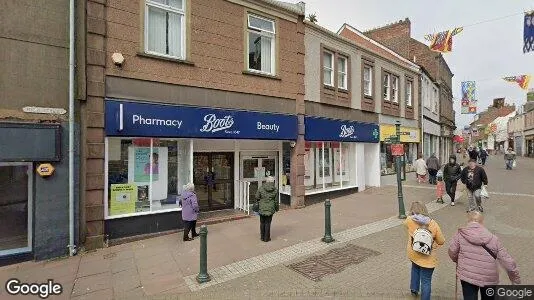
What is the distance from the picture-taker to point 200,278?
5496 mm

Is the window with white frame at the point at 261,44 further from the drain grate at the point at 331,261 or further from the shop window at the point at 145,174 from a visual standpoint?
the drain grate at the point at 331,261

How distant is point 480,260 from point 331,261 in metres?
3.04

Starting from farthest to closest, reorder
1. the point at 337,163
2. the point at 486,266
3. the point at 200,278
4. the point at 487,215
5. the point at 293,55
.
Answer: the point at 337,163, the point at 293,55, the point at 487,215, the point at 200,278, the point at 486,266

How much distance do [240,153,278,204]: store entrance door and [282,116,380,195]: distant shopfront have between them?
2.08 feet

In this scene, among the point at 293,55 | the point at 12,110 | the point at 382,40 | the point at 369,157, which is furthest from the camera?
the point at 382,40

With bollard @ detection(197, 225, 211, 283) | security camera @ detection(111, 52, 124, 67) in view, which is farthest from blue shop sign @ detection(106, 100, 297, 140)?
bollard @ detection(197, 225, 211, 283)

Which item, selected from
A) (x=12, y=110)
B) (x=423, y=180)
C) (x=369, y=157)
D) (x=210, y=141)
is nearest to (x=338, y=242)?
(x=210, y=141)

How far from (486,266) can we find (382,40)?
2147cm

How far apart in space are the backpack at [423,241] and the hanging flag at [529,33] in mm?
9796

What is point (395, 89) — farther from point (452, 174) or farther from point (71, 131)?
point (71, 131)

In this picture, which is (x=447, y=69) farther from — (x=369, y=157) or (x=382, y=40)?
(x=369, y=157)

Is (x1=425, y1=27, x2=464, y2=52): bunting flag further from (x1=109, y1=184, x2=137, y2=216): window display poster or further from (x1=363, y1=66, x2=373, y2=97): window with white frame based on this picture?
(x1=109, y1=184, x2=137, y2=216): window display poster

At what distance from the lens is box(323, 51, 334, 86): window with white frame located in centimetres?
1290
